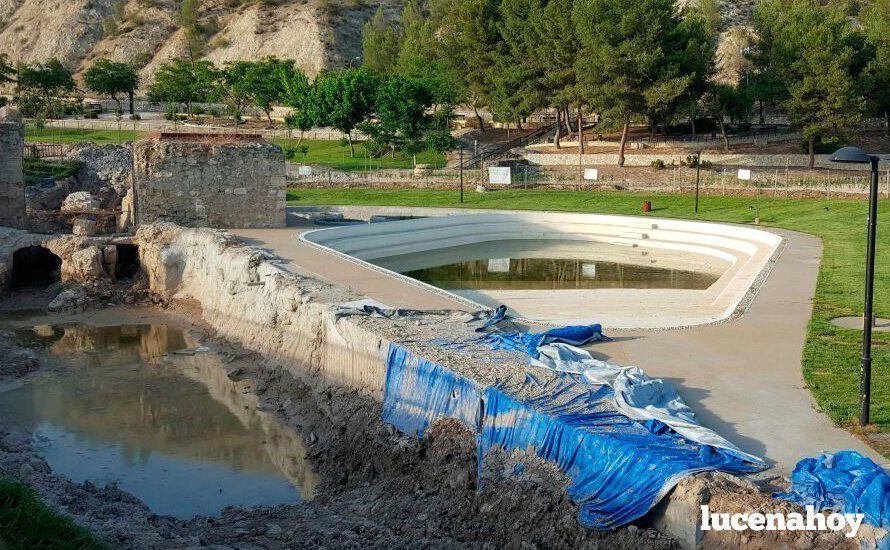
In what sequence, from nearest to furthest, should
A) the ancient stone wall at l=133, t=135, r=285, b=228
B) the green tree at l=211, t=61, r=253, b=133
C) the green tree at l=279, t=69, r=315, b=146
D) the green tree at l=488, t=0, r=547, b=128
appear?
the ancient stone wall at l=133, t=135, r=285, b=228 < the green tree at l=488, t=0, r=547, b=128 < the green tree at l=279, t=69, r=315, b=146 < the green tree at l=211, t=61, r=253, b=133

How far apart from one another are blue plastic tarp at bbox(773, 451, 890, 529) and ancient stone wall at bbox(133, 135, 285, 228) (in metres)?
23.1

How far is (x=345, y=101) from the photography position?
5956 cm

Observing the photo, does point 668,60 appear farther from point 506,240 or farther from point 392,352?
point 392,352

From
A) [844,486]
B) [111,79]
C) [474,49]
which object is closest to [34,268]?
[844,486]

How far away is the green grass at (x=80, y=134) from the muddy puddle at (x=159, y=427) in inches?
1700

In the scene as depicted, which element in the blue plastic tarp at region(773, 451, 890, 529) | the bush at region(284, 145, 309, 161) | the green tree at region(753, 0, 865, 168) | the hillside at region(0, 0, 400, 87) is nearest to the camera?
the blue plastic tarp at region(773, 451, 890, 529)

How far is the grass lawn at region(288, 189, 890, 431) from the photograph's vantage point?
13.5m

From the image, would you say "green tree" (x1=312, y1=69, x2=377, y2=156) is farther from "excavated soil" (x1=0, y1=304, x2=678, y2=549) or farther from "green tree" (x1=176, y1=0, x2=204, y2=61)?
"green tree" (x1=176, y1=0, x2=204, y2=61)

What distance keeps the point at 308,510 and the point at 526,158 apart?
1760 inches

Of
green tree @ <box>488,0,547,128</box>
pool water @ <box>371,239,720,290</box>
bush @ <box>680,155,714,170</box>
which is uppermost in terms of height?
green tree @ <box>488,0,547,128</box>

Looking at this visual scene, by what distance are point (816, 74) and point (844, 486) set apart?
44.4m

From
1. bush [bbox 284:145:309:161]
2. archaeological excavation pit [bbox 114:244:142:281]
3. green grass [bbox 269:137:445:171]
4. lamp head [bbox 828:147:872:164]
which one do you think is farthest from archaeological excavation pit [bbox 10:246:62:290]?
bush [bbox 284:145:309:161]

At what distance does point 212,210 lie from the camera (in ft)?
97.8

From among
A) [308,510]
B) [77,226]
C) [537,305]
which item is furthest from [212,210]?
[308,510]
